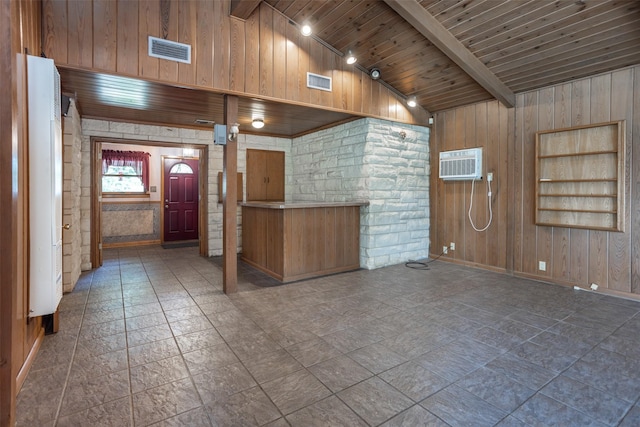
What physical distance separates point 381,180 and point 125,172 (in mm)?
5860

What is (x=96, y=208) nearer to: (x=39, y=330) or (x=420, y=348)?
(x=39, y=330)

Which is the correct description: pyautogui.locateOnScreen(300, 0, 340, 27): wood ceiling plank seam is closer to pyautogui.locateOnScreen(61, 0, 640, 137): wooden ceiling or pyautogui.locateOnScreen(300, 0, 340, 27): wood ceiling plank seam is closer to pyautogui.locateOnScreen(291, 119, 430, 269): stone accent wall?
pyautogui.locateOnScreen(61, 0, 640, 137): wooden ceiling

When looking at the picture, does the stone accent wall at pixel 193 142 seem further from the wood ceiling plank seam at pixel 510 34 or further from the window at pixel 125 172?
the wood ceiling plank seam at pixel 510 34

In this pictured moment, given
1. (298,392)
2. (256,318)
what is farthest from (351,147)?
(298,392)

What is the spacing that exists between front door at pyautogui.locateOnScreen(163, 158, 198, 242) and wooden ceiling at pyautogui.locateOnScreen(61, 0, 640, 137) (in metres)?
2.66

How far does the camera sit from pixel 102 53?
9.82 feet

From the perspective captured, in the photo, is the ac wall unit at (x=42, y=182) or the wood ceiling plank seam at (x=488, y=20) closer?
the ac wall unit at (x=42, y=182)

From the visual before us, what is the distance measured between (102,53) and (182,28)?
2.62ft

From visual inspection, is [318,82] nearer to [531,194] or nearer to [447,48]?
[447,48]

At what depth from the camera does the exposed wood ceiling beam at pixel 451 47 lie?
3.40 metres

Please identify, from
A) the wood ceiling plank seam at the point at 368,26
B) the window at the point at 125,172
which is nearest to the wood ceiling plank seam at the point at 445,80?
the wood ceiling plank seam at the point at 368,26

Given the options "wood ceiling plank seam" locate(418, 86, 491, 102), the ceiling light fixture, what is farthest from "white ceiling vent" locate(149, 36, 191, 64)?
"wood ceiling plank seam" locate(418, 86, 491, 102)

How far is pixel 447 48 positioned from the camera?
12.2ft

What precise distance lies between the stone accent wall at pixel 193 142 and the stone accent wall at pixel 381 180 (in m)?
1.22
